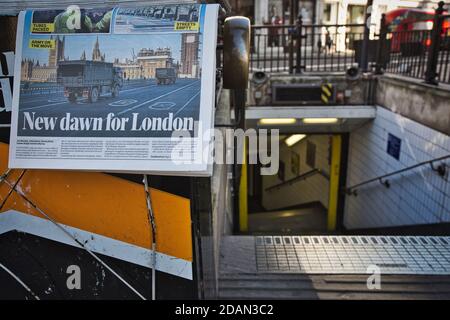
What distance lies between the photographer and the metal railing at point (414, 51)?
5.41 m

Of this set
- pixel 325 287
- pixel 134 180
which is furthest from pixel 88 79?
pixel 325 287

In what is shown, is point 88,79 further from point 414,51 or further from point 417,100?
point 414,51

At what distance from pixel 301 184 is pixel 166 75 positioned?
1013 cm

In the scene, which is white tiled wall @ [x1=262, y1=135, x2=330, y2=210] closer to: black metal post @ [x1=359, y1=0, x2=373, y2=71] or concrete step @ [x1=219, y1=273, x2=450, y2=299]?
black metal post @ [x1=359, y1=0, x2=373, y2=71]

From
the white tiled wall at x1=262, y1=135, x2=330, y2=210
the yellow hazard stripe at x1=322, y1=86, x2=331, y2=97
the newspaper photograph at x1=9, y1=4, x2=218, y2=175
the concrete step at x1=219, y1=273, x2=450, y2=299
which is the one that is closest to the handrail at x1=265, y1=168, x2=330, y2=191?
the white tiled wall at x1=262, y1=135, x2=330, y2=210

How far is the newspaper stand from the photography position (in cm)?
231

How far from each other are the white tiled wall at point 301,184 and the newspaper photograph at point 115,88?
8239 millimetres

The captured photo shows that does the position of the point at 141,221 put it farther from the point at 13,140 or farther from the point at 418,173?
the point at 418,173

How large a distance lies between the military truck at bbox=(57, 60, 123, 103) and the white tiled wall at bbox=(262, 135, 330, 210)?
8342 millimetres

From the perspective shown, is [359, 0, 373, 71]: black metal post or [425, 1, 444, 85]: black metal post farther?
[359, 0, 373, 71]: black metal post

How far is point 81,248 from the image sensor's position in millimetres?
2480

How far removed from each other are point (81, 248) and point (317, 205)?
890 centimetres

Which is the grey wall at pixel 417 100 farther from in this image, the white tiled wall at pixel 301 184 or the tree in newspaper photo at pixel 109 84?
the tree in newspaper photo at pixel 109 84

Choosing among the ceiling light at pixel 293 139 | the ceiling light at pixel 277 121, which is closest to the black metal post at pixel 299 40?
the ceiling light at pixel 277 121
